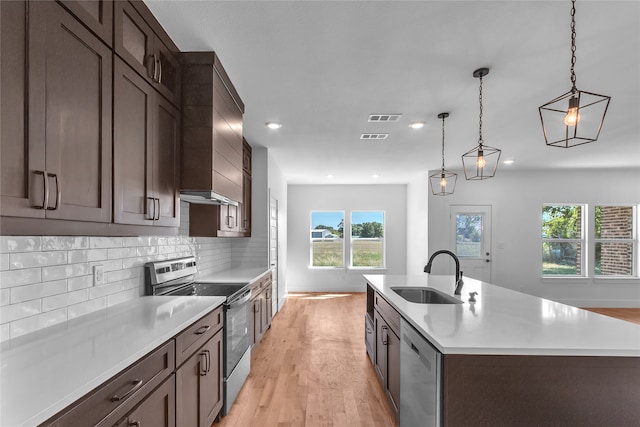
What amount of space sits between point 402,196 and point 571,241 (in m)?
3.44

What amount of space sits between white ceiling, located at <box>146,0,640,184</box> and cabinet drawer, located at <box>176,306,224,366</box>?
176 cm

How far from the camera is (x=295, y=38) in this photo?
6.82 feet

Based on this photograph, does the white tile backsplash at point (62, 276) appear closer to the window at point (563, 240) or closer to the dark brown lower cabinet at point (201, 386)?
the dark brown lower cabinet at point (201, 386)

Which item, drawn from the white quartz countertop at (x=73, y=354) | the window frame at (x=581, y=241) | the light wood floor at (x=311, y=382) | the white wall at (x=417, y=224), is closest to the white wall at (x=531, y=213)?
the window frame at (x=581, y=241)

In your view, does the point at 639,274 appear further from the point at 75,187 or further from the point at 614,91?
the point at 75,187

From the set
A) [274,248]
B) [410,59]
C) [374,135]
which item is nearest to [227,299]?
[410,59]

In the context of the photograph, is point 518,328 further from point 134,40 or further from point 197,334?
point 134,40

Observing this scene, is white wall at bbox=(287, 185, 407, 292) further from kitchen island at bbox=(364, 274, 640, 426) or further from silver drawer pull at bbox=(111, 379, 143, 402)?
silver drawer pull at bbox=(111, 379, 143, 402)

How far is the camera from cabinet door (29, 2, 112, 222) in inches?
43.9

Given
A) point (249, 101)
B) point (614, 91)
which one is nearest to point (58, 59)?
point (249, 101)

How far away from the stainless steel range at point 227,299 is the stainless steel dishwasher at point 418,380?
130 cm

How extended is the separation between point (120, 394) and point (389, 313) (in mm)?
1810

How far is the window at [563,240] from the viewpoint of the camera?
6641 mm

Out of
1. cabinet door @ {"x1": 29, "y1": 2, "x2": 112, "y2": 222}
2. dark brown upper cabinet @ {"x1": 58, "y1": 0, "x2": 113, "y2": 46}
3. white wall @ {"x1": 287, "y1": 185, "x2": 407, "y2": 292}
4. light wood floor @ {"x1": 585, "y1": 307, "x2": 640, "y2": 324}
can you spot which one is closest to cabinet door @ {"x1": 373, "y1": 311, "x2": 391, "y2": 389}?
cabinet door @ {"x1": 29, "y1": 2, "x2": 112, "y2": 222}
